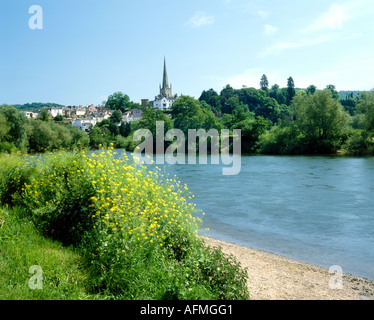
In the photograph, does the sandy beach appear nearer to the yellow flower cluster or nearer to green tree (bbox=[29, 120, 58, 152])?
the yellow flower cluster

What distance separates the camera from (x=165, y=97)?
541 feet

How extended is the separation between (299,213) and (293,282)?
28.0 ft

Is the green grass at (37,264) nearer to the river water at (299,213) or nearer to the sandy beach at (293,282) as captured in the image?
the sandy beach at (293,282)

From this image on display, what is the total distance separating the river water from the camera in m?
11.2

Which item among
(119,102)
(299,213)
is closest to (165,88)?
(119,102)

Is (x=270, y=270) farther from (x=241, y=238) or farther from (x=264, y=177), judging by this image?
(x=264, y=177)

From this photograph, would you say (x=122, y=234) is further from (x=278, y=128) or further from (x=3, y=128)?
(x=278, y=128)

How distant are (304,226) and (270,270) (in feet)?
18.7

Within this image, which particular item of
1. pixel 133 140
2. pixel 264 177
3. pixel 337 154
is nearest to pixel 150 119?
pixel 133 140

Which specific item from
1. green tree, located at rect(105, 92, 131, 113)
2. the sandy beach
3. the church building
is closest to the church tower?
the church building

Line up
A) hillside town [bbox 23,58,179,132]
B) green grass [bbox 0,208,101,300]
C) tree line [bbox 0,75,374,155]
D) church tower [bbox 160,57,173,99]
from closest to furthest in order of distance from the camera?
green grass [bbox 0,208,101,300]
tree line [bbox 0,75,374,155]
hillside town [bbox 23,58,179,132]
church tower [bbox 160,57,173,99]

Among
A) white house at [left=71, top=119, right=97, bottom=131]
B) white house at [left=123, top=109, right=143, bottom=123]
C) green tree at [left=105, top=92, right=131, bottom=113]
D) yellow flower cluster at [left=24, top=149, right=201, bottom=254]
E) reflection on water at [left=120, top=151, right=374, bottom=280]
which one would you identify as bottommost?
reflection on water at [left=120, top=151, right=374, bottom=280]

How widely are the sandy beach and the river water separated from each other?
0.87 metres

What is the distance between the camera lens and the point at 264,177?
27594 millimetres
